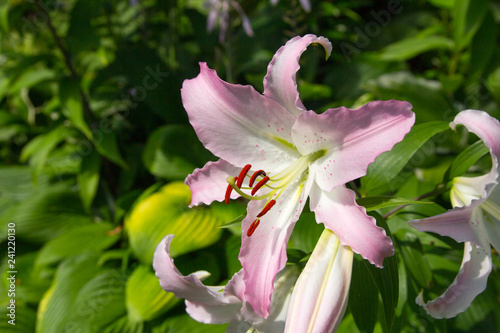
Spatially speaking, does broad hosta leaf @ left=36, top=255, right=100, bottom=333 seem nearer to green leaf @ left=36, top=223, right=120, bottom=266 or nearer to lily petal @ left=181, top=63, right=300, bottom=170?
green leaf @ left=36, top=223, right=120, bottom=266

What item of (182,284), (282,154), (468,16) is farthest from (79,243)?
(468,16)

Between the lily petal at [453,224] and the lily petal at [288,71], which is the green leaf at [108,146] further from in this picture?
the lily petal at [453,224]

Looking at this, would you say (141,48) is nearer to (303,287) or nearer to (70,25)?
(70,25)

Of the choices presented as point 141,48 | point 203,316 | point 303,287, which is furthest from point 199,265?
point 141,48

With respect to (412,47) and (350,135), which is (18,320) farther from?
(412,47)

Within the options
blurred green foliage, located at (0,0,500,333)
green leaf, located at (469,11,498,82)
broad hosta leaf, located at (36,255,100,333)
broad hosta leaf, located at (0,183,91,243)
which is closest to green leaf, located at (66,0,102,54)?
blurred green foliage, located at (0,0,500,333)

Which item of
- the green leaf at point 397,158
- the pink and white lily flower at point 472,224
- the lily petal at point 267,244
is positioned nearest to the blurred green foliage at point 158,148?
the green leaf at point 397,158
